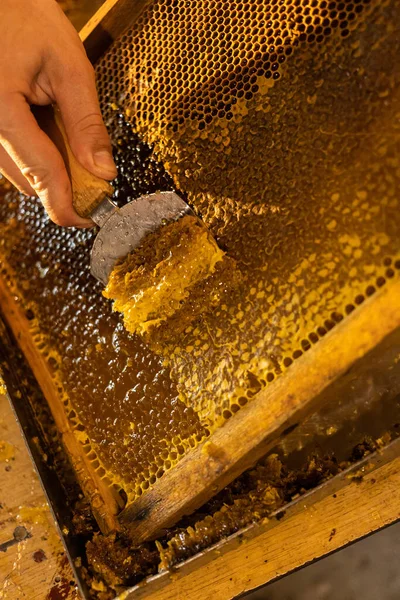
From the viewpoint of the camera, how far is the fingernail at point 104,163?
1842 millimetres

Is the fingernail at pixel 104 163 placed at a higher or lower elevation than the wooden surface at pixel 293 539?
higher

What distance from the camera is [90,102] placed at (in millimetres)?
1871

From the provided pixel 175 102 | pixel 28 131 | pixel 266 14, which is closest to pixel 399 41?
pixel 266 14

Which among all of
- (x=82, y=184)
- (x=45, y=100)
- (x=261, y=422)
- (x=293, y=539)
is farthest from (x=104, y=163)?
(x=293, y=539)

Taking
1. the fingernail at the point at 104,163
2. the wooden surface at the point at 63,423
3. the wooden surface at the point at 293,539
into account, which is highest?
the fingernail at the point at 104,163

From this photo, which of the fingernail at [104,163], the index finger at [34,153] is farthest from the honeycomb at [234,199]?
the index finger at [34,153]

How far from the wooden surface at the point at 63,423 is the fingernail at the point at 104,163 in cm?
88

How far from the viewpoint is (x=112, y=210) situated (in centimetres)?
183

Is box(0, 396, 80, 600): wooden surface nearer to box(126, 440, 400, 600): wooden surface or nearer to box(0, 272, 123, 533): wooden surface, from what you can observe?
box(0, 272, 123, 533): wooden surface

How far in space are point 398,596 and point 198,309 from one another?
1696mm

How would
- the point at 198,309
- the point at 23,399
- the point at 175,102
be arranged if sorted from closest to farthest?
the point at 198,309 → the point at 175,102 → the point at 23,399

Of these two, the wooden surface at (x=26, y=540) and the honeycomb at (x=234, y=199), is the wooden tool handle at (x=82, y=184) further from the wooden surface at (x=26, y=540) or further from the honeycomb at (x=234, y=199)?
the wooden surface at (x=26, y=540)

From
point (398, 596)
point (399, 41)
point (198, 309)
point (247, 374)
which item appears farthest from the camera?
point (398, 596)

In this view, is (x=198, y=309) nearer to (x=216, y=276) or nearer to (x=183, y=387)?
(x=216, y=276)
